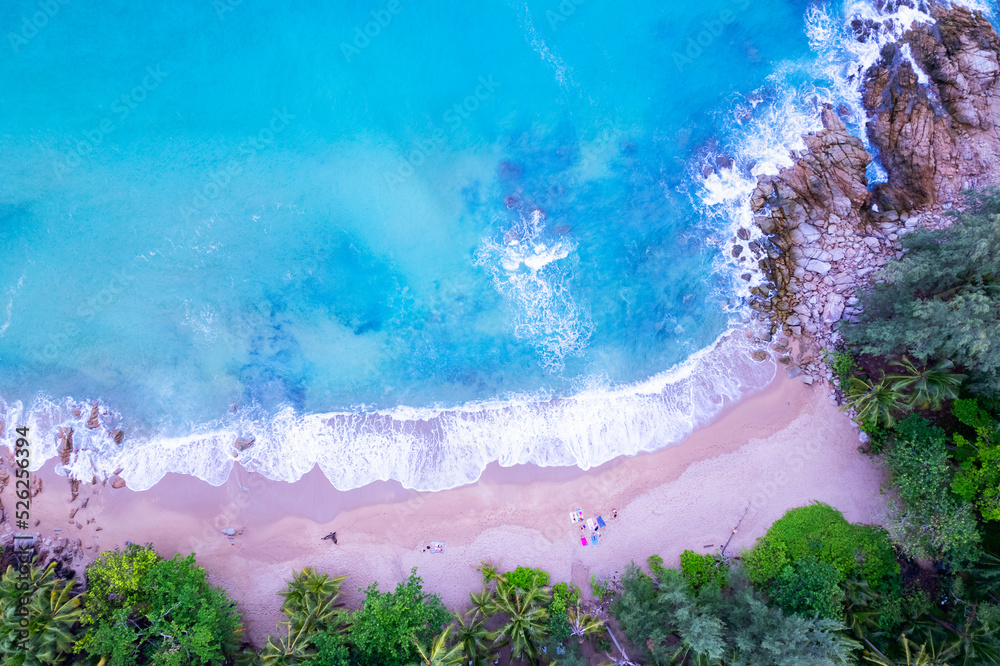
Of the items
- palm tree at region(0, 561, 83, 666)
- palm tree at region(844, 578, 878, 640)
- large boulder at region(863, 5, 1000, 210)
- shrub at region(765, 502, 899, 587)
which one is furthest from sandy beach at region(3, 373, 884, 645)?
large boulder at region(863, 5, 1000, 210)

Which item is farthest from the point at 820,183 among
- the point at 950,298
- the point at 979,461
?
the point at 979,461

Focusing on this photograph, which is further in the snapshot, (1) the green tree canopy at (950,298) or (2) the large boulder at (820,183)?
(2) the large boulder at (820,183)

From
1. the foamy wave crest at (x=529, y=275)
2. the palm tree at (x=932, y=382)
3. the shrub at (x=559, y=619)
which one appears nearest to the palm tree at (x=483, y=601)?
the shrub at (x=559, y=619)

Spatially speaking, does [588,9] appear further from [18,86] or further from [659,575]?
[18,86]

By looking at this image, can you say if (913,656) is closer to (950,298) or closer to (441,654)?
(950,298)

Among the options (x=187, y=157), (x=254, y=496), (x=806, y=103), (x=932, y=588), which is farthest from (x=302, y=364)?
(x=932, y=588)

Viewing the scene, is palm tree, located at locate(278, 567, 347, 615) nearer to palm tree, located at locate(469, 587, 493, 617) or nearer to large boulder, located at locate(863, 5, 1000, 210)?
palm tree, located at locate(469, 587, 493, 617)

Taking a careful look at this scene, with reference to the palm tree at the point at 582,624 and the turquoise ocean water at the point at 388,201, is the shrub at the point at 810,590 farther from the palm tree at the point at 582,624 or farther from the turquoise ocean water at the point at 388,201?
the turquoise ocean water at the point at 388,201
